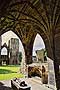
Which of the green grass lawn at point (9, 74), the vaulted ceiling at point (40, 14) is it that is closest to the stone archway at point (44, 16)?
the vaulted ceiling at point (40, 14)

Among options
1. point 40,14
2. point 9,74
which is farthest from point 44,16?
point 9,74

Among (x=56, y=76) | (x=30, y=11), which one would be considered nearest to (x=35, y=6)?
(x=30, y=11)

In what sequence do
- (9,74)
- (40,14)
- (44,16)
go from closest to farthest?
(44,16), (40,14), (9,74)

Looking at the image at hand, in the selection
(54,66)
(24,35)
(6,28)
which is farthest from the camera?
(24,35)

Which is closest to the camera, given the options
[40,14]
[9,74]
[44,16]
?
[44,16]

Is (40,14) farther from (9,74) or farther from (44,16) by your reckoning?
(9,74)

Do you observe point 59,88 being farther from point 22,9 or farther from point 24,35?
point 24,35

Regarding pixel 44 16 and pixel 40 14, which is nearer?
pixel 44 16

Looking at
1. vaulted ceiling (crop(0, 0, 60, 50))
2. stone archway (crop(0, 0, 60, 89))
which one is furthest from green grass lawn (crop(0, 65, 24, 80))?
stone archway (crop(0, 0, 60, 89))

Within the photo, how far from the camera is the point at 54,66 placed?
12.0 meters

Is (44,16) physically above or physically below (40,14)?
below

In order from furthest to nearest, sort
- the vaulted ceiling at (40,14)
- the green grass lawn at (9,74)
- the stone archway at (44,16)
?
the green grass lawn at (9,74) → the stone archway at (44,16) → the vaulted ceiling at (40,14)

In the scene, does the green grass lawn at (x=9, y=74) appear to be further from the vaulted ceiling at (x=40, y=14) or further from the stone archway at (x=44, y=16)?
the stone archway at (x=44, y=16)

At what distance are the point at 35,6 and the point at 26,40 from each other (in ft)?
24.5
